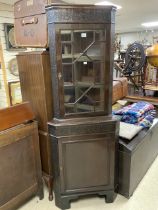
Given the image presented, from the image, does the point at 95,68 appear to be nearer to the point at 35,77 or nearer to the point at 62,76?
the point at 62,76

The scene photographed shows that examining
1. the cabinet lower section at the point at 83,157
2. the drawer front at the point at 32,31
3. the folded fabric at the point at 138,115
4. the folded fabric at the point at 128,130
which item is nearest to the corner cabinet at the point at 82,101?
the cabinet lower section at the point at 83,157

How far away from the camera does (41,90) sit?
172 centimetres

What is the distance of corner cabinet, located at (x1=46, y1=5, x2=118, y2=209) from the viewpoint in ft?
4.80

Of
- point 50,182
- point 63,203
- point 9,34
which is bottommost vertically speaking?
point 63,203

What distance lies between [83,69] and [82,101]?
28 centimetres

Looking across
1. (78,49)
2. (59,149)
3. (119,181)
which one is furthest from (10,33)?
(119,181)

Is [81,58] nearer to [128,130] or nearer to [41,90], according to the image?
[41,90]

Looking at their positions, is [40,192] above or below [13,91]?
below

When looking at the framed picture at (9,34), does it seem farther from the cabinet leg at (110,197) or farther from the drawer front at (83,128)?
the cabinet leg at (110,197)

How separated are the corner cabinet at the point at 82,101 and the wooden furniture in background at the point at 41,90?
0.11 metres

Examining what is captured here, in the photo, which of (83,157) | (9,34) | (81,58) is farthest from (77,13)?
(9,34)

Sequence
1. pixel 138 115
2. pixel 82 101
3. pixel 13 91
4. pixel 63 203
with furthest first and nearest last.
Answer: pixel 13 91, pixel 138 115, pixel 63 203, pixel 82 101

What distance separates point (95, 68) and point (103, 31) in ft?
0.98

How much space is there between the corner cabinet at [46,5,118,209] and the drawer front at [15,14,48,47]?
103mm
